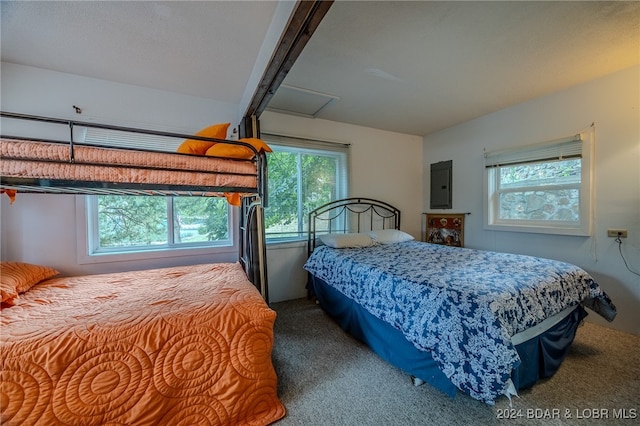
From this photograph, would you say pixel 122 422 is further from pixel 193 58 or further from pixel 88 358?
pixel 193 58

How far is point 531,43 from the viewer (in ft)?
5.80

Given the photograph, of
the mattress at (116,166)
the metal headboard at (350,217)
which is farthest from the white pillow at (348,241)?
the mattress at (116,166)

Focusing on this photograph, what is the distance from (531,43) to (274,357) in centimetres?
317

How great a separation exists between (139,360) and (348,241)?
6.87 ft

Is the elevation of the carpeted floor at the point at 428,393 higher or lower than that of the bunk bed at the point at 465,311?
lower

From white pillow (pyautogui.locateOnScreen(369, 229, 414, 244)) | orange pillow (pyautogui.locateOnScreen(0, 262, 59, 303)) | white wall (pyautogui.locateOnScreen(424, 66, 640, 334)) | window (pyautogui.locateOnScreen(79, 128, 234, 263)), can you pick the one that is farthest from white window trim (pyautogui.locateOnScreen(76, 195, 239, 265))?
white wall (pyautogui.locateOnScreen(424, 66, 640, 334))

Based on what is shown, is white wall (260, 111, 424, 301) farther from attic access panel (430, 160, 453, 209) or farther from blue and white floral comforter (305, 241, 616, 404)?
blue and white floral comforter (305, 241, 616, 404)

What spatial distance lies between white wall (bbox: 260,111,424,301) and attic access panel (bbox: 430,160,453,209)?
0.26 m

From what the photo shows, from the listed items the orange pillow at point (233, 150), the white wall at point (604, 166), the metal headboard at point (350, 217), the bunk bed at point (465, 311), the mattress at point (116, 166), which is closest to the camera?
the mattress at point (116, 166)

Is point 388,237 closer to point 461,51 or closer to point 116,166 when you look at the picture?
point 461,51

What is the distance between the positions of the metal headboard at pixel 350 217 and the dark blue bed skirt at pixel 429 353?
1.31 metres

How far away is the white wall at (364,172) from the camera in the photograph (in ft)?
9.81

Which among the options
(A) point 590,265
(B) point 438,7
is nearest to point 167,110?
(B) point 438,7

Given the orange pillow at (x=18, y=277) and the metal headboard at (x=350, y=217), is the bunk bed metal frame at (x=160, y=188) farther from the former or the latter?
the metal headboard at (x=350, y=217)
